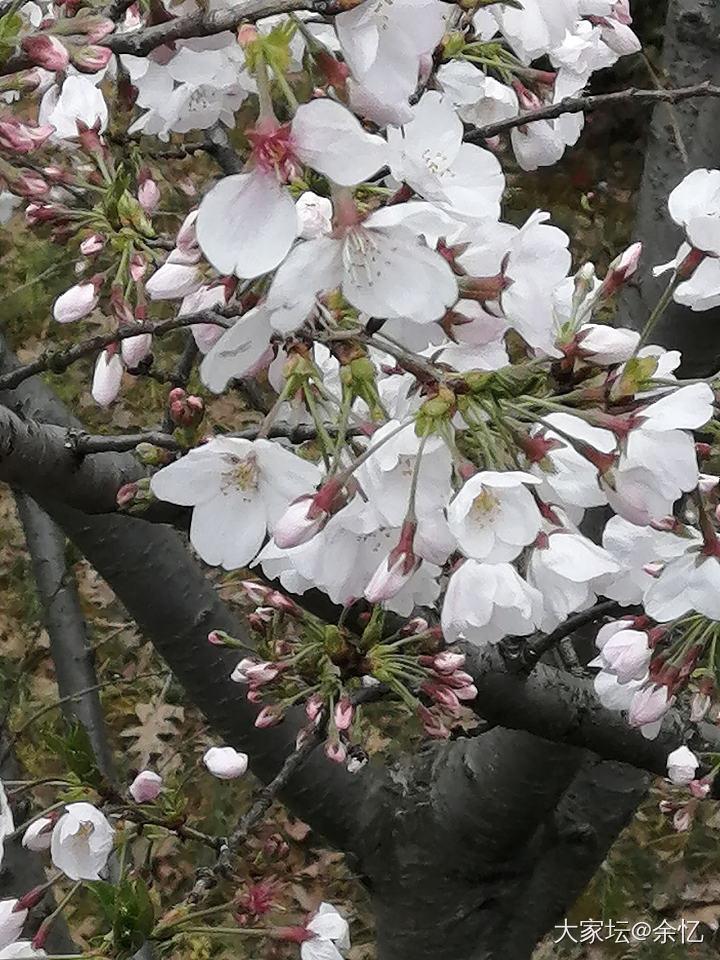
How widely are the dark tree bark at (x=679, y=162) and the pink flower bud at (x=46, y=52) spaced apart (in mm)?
1344

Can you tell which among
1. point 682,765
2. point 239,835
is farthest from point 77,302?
point 682,765

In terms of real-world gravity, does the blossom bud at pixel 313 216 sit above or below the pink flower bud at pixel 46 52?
below

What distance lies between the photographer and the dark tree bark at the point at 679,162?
183 cm

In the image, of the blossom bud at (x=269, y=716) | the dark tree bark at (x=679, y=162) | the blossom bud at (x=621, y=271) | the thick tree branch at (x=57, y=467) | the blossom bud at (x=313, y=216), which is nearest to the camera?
the blossom bud at (x=313, y=216)

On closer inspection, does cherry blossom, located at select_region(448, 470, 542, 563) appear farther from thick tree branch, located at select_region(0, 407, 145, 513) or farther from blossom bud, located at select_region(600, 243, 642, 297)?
thick tree branch, located at select_region(0, 407, 145, 513)

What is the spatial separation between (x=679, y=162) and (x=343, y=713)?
1311 mm

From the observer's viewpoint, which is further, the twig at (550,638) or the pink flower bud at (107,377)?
the twig at (550,638)

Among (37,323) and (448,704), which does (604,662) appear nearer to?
(448,704)

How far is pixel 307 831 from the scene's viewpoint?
361 centimetres

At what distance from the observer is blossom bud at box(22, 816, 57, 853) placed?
1429 millimetres

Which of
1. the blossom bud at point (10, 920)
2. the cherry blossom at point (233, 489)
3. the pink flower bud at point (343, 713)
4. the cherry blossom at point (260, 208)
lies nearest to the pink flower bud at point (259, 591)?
the pink flower bud at point (343, 713)

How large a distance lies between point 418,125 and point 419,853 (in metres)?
1.71

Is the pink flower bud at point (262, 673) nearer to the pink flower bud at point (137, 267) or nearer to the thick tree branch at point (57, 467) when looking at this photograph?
the thick tree branch at point (57, 467)

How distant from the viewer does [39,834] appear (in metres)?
1.43
